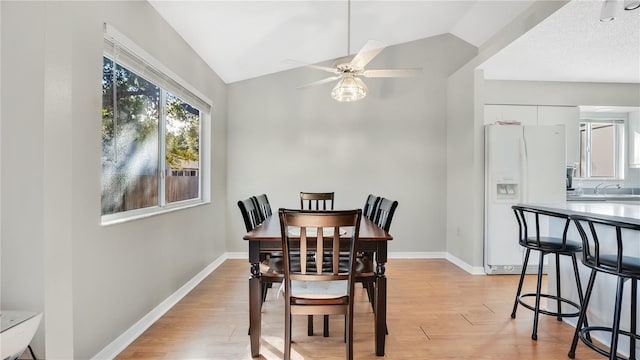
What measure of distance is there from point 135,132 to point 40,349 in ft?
5.01

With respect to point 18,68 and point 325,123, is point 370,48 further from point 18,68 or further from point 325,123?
point 325,123

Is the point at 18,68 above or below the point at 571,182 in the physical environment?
above

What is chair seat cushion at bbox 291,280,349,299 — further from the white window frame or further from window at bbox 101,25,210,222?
the white window frame

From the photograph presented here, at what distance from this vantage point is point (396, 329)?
253cm

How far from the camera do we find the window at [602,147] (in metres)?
5.07

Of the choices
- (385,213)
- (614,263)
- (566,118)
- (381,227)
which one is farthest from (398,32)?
(614,263)

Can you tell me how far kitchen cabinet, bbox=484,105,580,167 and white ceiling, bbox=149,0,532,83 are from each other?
37.8 inches

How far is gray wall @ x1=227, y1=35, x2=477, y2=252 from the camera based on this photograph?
4.72m

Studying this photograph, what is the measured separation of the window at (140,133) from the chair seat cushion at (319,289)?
133 centimetres

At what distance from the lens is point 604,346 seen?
7.55ft

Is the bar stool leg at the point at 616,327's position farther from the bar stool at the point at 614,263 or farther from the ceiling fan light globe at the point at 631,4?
the ceiling fan light globe at the point at 631,4

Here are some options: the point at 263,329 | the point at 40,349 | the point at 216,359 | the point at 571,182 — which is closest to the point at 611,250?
the point at 263,329

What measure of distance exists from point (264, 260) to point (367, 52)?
1.78 metres

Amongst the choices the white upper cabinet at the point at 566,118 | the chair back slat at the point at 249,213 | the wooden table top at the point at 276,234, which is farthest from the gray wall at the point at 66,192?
the white upper cabinet at the point at 566,118
